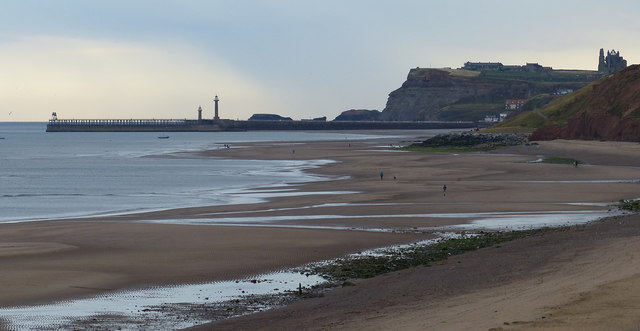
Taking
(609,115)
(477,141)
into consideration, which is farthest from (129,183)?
(609,115)

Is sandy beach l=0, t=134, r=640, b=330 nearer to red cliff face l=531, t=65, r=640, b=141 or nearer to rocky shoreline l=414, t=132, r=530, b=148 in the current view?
red cliff face l=531, t=65, r=640, b=141

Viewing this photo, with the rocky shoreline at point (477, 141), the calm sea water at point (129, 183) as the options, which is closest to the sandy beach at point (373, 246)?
the calm sea water at point (129, 183)

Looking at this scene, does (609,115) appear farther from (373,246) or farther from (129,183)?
(373,246)

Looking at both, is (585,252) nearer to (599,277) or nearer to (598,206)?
(599,277)

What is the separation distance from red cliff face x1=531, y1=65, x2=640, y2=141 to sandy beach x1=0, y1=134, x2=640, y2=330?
3983 cm

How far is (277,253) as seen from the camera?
2370 centimetres

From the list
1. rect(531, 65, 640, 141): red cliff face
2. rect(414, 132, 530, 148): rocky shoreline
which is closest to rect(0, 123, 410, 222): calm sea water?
rect(414, 132, 530, 148): rocky shoreline

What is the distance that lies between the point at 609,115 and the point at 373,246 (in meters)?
72.2

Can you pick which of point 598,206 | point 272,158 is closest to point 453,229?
point 598,206

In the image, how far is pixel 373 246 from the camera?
81.5 ft

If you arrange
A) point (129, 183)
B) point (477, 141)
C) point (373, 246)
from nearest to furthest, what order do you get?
1. point (373, 246)
2. point (129, 183)
3. point (477, 141)

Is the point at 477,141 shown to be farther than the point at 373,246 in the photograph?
Yes

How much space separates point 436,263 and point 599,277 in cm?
612

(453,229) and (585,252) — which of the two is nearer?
(585,252)
